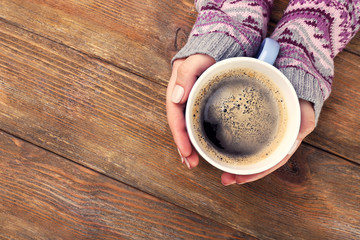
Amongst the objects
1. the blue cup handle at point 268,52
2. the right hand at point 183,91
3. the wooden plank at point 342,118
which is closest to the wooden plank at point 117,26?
the right hand at point 183,91

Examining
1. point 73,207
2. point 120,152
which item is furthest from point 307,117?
point 73,207

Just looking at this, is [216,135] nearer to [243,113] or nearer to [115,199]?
[243,113]

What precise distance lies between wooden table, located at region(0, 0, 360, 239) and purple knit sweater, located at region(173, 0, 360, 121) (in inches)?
3.2

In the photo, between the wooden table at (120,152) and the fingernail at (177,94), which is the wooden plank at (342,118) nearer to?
the wooden table at (120,152)

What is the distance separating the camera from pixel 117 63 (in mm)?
655

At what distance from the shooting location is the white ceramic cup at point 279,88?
44 centimetres

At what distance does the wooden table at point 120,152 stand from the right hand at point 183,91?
140 millimetres

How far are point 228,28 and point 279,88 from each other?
17 centimetres

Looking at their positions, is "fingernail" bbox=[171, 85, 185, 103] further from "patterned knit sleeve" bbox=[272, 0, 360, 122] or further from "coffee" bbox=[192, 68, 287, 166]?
"patterned knit sleeve" bbox=[272, 0, 360, 122]

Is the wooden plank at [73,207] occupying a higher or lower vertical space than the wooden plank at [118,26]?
lower

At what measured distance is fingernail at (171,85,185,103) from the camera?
0.48 m

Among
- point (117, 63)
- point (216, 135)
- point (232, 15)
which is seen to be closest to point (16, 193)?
point (117, 63)

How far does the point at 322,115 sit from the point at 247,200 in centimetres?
28

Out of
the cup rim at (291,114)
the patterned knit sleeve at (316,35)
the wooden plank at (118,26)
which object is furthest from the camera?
the wooden plank at (118,26)
